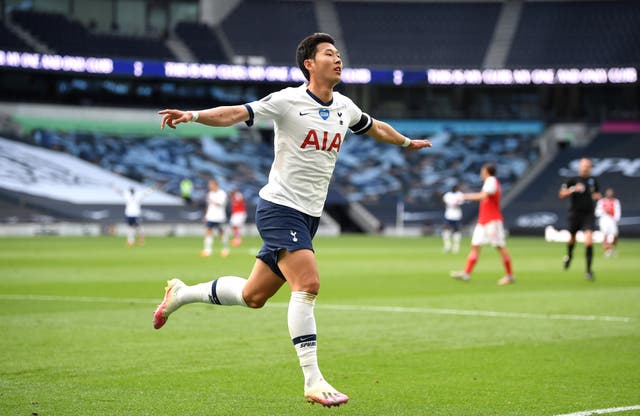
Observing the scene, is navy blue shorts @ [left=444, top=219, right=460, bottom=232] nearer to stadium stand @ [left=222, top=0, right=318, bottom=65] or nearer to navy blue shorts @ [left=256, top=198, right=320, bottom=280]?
navy blue shorts @ [left=256, top=198, right=320, bottom=280]

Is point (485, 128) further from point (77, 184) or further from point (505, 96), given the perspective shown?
point (77, 184)

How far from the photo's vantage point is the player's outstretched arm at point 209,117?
262 inches

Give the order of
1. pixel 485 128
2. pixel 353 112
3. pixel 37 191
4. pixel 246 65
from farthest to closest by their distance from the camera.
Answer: pixel 485 128 < pixel 246 65 < pixel 37 191 < pixel 353 112

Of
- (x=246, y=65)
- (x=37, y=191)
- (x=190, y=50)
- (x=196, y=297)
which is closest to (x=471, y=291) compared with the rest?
(x=196, y=297)

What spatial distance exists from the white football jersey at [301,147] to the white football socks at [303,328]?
69cm

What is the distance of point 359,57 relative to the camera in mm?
66500

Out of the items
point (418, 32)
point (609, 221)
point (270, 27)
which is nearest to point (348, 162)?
point (418, 32)

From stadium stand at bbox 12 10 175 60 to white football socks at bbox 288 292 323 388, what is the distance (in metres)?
56.3

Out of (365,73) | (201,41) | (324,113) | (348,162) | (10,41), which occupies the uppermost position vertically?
(201,41)

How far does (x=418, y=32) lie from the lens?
223 ft

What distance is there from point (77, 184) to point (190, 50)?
55.9 ft

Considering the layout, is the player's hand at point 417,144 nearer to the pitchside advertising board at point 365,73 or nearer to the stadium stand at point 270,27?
the pitchside advertising board at point 365,73

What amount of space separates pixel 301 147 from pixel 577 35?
60.7 metres

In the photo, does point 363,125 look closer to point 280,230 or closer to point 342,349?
point 280,230
